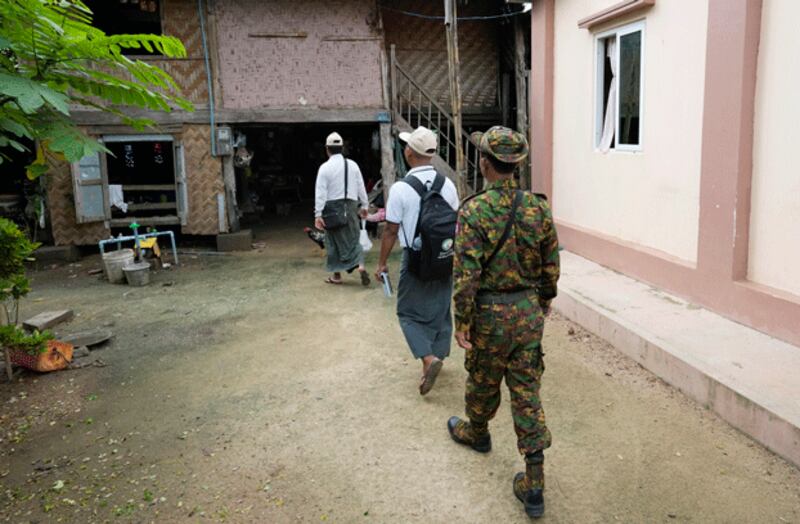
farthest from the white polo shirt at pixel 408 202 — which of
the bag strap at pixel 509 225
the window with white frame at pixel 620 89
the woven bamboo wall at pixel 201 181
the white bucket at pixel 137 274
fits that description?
the woven bamboo wall at pixel 201 181

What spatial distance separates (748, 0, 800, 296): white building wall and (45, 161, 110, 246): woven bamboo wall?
32.4 ft

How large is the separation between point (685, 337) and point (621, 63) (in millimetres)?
3375

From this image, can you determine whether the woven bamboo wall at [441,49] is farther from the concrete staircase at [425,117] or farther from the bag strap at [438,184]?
the bag strap at [438,184]

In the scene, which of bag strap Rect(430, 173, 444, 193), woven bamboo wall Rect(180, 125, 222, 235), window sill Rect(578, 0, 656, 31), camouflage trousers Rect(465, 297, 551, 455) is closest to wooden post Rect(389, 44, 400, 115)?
woven bamboo wall Rect(180, 125, 222, 235)

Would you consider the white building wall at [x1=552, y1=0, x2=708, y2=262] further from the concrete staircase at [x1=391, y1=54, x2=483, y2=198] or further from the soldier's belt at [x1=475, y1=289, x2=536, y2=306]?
the soldier's belt at [x1=475, y1=289, x2=536, y2=306]

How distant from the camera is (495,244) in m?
2.92

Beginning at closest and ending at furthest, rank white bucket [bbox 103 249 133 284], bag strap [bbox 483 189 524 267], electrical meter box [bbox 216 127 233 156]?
bag strap [bbox 483 189 524 267] < white bucket [bbox 103 249 133 284] < electrical meter box [bbox 216 127 233 156]

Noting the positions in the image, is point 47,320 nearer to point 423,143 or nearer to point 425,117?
point 423,143

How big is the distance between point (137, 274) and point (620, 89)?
6517 millimetres

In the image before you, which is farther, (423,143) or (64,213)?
(64,213)

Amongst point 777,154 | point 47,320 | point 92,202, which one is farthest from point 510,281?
point 92,202

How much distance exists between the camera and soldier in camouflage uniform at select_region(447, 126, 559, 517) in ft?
9.59

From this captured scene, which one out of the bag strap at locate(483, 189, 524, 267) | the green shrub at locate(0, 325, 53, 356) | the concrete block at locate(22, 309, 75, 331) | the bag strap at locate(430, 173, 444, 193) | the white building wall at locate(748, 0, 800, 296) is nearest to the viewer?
the bag strap at locate(483, 189, 524, 267)

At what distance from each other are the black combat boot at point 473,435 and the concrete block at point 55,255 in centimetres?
896
